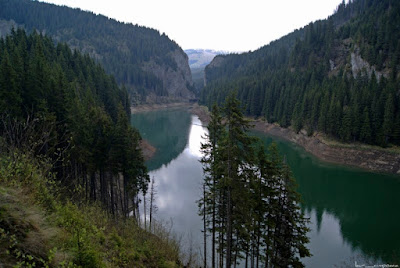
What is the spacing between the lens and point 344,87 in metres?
69.0

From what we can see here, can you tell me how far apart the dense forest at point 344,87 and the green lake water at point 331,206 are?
11.8 metres

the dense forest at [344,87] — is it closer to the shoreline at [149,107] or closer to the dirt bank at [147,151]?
the dirt bank at [147,151]

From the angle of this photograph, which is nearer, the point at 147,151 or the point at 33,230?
the point at 33,230

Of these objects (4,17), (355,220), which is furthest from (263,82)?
(4,17)

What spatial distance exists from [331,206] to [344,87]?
44.5m

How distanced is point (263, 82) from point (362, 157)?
6554 cm

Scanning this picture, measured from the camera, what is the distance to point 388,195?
39.9 meters

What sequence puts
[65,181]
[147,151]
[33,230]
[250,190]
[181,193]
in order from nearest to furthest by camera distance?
[33,230], [65,181], [250,190], [181,193], [147,151]

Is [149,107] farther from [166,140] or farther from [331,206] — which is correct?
[331,206]

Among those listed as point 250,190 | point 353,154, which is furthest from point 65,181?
point 353,154

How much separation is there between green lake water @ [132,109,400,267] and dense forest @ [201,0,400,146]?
11797mm

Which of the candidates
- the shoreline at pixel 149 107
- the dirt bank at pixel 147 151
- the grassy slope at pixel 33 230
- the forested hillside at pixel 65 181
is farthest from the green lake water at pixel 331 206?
the shoreline at pixel 149 107

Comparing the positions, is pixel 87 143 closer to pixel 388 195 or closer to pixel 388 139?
pixel 388 195

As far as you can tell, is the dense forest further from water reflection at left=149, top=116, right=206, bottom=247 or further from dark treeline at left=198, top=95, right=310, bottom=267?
dark treeline at left=198, top=95, right=310, bottom=267
